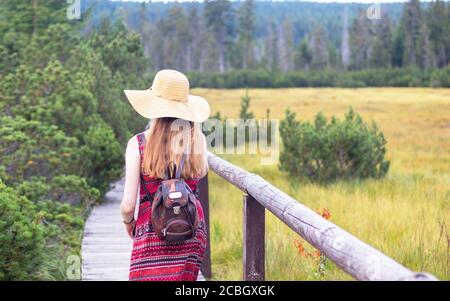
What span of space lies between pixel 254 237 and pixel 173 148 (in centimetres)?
126

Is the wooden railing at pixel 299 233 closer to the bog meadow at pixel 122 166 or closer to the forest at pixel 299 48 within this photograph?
the bog meadow at pixel 122 166

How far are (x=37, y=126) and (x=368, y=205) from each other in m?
3.25

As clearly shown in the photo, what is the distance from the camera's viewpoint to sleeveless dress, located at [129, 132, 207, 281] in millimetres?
3684

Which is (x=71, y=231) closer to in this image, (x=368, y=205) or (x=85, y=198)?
→ (x=85, y=198)

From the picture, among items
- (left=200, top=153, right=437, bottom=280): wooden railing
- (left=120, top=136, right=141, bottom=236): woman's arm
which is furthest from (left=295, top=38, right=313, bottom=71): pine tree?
(left=120, top=136, right=141, bottom=236): woman's arm

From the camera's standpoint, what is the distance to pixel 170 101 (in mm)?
3643

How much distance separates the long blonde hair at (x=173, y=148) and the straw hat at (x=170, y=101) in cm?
4

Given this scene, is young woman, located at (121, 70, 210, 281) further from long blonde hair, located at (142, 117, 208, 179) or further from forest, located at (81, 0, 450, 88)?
forest, located at (81, 0, 450, 88)

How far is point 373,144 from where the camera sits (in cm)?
1202

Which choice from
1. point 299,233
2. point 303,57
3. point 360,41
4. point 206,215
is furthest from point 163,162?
point 303,57

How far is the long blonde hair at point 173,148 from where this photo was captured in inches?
139

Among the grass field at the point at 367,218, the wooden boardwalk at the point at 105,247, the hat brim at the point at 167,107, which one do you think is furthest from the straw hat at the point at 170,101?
the wooden boardwalk at the point at 105,247

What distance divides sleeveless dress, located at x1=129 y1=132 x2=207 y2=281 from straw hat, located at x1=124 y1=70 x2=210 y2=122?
0.13m
